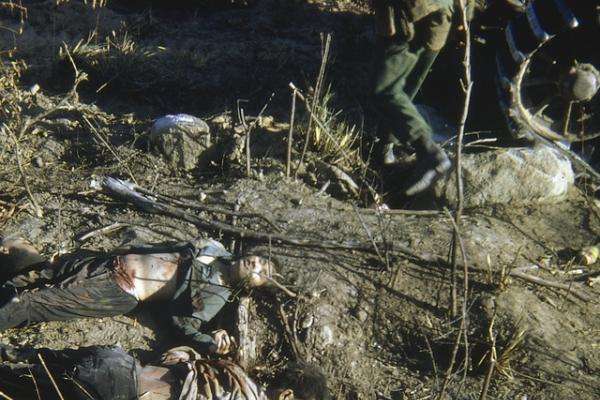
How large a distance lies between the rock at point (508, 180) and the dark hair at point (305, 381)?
5.74 ft

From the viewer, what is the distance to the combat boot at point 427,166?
523 cm

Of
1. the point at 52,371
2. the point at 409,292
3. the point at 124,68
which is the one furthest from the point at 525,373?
the point at 124,68

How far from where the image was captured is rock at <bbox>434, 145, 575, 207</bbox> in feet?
17.2

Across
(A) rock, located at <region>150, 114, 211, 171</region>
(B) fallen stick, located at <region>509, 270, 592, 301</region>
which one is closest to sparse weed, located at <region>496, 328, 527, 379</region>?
(B) fallen stick, located at <region>509, 270, 592, 301</region>

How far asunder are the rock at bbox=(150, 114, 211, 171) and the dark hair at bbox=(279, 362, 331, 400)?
74.6 inches

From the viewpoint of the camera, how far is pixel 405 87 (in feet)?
18.8

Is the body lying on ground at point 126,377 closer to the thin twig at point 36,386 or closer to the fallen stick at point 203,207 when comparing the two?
the thin twig at point 36,386

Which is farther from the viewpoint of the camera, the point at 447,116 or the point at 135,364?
the point at 447,116

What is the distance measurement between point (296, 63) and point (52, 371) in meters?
3.68

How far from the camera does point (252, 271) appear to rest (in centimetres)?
429

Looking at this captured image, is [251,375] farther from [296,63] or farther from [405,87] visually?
[296,63]

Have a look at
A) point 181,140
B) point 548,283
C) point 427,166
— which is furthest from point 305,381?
point 181,140

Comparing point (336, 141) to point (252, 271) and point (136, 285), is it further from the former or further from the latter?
point (136, 285)

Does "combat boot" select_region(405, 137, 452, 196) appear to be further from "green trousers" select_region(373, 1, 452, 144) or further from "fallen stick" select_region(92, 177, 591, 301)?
"fallen stick" select_region(92, 177, 591, 301)
